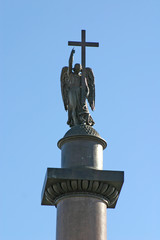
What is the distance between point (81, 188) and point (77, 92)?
11.1ft

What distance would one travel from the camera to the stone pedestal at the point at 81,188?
15938 millimetres

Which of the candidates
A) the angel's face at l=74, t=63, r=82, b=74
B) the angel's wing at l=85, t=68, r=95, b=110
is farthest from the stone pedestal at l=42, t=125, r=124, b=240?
the angel's face at l=74, t=63, r=82, b=74

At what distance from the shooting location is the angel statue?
18.0 meters

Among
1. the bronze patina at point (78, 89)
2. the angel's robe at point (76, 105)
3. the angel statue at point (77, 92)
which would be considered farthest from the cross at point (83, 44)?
the angel's robe at point (76, 105)

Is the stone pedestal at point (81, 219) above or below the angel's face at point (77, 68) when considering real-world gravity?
below

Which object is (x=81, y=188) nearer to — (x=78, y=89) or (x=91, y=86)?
(x=78, y=89)

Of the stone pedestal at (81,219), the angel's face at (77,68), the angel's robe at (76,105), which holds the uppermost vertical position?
the angel's face at (77,68)

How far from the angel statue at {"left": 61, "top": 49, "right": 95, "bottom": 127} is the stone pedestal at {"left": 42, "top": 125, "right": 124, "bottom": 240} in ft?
2.93

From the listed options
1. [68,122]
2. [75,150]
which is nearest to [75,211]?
[75,150]

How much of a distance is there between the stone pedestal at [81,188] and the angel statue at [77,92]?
89 cm

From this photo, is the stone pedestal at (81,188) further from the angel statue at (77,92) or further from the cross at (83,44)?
the cross at (83,44)

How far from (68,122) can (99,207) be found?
309 cm

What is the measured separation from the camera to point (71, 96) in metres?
18.4

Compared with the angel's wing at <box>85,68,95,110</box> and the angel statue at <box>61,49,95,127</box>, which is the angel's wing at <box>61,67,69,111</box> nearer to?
the angel statue at <box>61,49,95,127</box>
